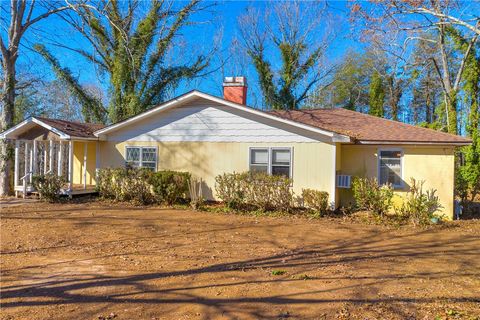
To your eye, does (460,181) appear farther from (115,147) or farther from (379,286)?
(115,147)

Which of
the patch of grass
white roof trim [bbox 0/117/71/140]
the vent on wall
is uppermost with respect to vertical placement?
white roof trim [bbox 0/117/71/140]

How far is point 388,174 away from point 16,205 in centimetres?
1243

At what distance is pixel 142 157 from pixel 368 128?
861cm

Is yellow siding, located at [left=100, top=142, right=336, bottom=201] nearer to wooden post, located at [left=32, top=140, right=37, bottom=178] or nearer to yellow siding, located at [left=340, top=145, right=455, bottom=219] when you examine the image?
yellow siding, located at [left=340, top=145, right=455, bottom=219]

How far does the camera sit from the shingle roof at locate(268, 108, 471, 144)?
12008mm

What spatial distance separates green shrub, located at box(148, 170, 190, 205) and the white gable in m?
1.66

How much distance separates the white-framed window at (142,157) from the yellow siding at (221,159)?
17cm

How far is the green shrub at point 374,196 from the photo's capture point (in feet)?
36.1

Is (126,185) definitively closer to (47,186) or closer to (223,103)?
(47,186)

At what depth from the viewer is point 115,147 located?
14.9 m

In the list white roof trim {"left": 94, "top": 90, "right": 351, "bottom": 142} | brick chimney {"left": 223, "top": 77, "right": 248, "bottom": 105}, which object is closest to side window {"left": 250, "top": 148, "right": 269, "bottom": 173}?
white roof trim {"left": 94, "top": 90, "right": 351, "bottom": 142}

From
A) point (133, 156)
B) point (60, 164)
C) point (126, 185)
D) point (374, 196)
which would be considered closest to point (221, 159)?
point (126, 185)

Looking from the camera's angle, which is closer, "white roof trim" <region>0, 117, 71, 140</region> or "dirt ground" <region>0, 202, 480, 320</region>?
"dirt ground" <region>0, 202, 480, 320</region>

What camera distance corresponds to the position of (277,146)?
42.3 ft
